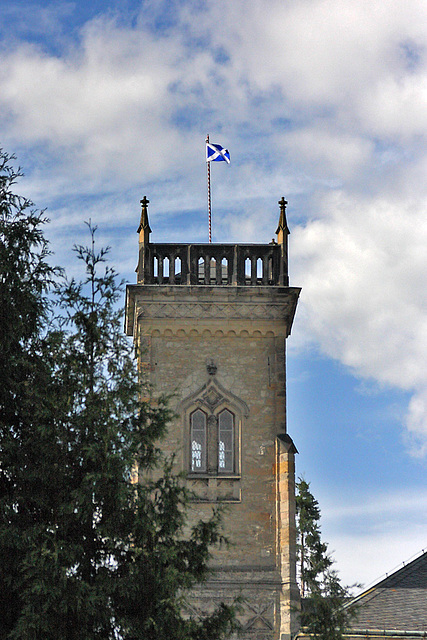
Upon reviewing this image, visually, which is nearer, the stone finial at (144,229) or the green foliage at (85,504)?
the green foliage at (85,504)

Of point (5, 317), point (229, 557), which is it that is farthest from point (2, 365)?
point (229, 557)

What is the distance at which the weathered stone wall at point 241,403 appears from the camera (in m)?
27.4

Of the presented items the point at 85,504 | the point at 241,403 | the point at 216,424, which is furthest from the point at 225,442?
the point at 85,504

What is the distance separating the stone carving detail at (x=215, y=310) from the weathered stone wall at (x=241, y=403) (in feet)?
0.08

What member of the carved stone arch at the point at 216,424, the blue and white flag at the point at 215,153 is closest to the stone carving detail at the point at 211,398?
the carved stone arch at the point at 216,424

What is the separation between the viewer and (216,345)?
29422 mm

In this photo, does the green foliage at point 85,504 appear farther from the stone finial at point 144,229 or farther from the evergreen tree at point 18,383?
the stone finial at point 144,229

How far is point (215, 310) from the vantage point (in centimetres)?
2958

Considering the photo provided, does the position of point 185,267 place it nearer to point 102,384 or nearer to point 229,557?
point 229,557

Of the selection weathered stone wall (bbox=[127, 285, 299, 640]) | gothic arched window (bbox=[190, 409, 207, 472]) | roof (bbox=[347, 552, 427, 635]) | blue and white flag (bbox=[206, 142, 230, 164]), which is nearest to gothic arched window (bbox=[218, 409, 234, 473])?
weathered stone wall (bbox=[127, 285, 299, 640])

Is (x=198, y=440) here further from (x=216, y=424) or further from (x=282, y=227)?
(x=282, y=227)

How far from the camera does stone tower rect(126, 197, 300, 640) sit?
90.4 ft

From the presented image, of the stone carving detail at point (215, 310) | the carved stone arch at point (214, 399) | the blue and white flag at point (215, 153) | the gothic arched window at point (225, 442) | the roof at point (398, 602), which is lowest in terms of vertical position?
the roof at point (398, 602)

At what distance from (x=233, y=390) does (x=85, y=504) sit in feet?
42.1
